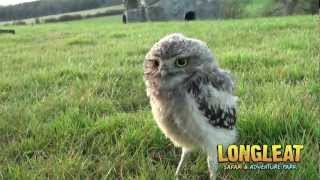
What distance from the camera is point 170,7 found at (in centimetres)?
3844

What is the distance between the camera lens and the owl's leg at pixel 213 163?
3.32 m

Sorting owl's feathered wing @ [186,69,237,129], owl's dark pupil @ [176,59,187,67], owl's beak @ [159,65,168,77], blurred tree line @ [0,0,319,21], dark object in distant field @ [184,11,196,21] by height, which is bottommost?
dark object in distant field @ [184,11,196,21]

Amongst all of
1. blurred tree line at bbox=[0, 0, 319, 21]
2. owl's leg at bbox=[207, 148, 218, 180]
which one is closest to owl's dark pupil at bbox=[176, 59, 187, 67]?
owl's leg at bbox=[207, 148, 218, 180]

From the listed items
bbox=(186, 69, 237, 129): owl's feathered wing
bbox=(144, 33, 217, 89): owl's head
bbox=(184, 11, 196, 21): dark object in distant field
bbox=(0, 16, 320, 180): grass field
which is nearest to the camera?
bbox=(144, 33, 217, 89): owl's head

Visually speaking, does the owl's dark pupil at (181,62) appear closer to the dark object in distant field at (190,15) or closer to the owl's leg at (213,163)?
the owl's leg at (213,163)

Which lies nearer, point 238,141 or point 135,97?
point 238,141

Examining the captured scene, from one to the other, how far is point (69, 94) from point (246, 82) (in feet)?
6.70

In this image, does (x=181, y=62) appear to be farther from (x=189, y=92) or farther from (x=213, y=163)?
(x=213, y=163)

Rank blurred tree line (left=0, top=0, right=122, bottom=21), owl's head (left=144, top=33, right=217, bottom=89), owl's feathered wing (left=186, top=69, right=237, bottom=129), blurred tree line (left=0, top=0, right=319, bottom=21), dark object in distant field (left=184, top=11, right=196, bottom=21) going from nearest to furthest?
owl's head (left=144, top=33, right=217, bottom=89)
owl's feathered wing (left=186, top=69, right=237, bottom=129)
blurred tree line (left=0, top=0, right=319, bottom=21)
dark object in distant field (left=184, top=11, right=196, bottom=21)
blurred tree line (left=0, top=0, right=122, bottom=21)

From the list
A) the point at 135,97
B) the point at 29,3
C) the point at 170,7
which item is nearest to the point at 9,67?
the point at 135,97

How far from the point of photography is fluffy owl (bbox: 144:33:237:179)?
3.01m

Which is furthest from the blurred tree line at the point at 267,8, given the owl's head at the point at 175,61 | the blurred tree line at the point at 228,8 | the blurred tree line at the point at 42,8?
the owl's head at the point at 175,61

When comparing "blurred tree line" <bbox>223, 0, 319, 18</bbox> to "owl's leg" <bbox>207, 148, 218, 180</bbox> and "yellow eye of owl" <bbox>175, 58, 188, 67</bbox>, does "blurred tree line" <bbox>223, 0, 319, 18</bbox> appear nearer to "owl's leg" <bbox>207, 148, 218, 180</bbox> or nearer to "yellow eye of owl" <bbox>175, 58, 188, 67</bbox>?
"owl's leg" <bbox>207, 148, 218, 180</bbox>

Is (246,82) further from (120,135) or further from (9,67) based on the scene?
(9,67)
